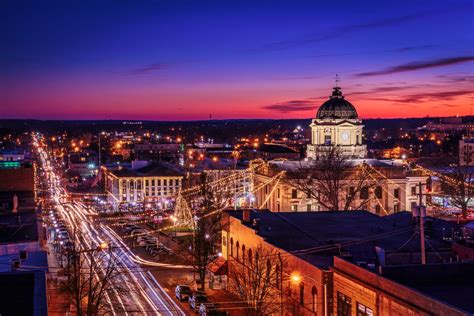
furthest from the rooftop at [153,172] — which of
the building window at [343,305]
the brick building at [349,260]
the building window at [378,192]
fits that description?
the building window at [343,305]

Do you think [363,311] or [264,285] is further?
[264,285]

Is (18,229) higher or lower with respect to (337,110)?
lower

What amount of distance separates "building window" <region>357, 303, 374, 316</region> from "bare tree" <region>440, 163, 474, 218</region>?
37.1m

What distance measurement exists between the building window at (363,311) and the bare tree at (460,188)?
37.1 metres

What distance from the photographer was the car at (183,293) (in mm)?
38375

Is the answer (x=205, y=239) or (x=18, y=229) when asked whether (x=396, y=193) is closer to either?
(x=205, y=239)

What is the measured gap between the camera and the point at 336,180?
6400cm

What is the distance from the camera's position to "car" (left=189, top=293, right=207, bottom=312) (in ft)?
119

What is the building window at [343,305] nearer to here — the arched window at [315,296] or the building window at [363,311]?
the building window at [363,311]

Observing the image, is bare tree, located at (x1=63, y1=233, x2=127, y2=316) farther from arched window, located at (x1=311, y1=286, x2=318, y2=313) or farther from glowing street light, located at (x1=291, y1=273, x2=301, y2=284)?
arched window, located at (x1=311, y1=286, x2=318, y2=313)

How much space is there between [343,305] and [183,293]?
15138 mm

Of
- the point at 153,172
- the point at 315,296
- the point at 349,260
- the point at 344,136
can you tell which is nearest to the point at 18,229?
the point at 315,296

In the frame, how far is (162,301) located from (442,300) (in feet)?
70.9

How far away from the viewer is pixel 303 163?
7762 centimetres
